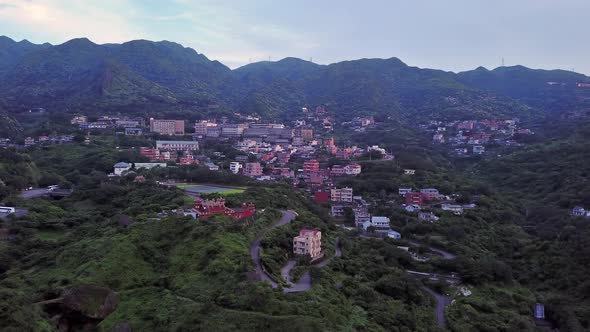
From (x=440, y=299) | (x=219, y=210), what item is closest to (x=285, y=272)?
(x=219, y=210)

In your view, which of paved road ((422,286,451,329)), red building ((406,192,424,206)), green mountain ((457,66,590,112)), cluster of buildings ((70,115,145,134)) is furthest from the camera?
green mountain ((457,66,590,112))

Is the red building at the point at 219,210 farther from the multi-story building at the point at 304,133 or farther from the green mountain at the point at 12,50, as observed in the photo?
the green mountain at the point at 12,50

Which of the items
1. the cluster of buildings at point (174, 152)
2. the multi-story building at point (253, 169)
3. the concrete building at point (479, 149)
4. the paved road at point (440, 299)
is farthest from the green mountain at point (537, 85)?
the paved road at point (440, 299)

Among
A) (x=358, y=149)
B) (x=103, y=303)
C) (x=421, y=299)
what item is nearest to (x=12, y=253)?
(x=103, y=303)

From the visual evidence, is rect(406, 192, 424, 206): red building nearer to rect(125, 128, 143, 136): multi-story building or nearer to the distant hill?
rect(125, 128, 143, 136): multi-story building

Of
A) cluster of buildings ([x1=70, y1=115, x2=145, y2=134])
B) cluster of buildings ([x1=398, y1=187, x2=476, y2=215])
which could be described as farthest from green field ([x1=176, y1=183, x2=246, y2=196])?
cluster of buildings ([x1=70, y1=115, x2=145, y2=134])

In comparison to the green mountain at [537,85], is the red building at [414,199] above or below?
below
